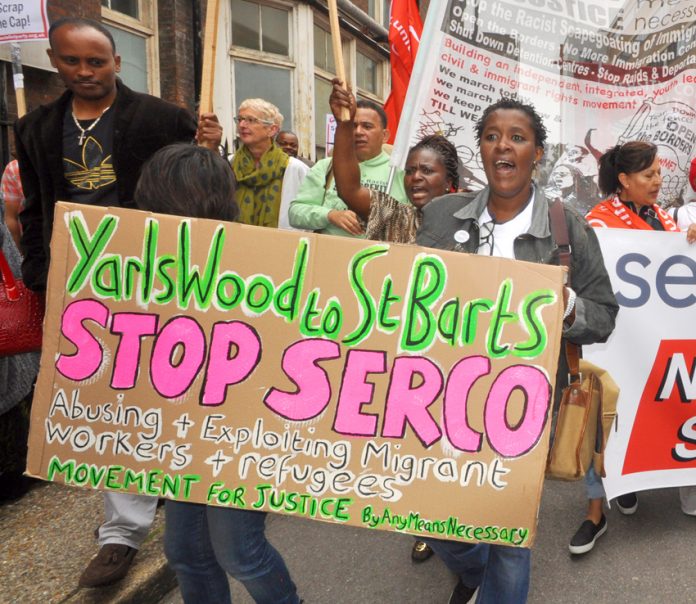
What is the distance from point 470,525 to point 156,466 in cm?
81

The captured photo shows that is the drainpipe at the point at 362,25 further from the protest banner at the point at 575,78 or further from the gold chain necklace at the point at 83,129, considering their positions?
the gold chain necklace at the point at 83,129

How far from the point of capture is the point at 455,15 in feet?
8.79

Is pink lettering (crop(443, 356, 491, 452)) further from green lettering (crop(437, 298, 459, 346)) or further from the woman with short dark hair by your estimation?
the woman with short dark hair

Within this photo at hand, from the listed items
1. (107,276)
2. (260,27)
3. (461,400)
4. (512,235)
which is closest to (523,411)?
(461,400)

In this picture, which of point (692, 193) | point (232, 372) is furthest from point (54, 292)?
point (692, 193)

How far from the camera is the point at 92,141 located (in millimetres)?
2289

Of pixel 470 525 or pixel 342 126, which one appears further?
pixel 342 126

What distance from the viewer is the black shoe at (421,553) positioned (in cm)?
266

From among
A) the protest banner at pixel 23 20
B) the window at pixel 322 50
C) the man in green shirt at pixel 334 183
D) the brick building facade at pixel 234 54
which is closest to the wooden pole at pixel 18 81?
the protest banner at pixel 23 20

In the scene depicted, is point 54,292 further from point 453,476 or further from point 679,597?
point 679,597

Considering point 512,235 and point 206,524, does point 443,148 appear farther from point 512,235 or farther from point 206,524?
point 206,524

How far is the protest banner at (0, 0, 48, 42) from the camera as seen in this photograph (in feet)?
14.1

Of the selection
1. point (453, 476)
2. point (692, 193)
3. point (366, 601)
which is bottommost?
point (366, 601)

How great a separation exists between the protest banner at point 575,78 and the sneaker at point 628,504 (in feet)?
4.94
